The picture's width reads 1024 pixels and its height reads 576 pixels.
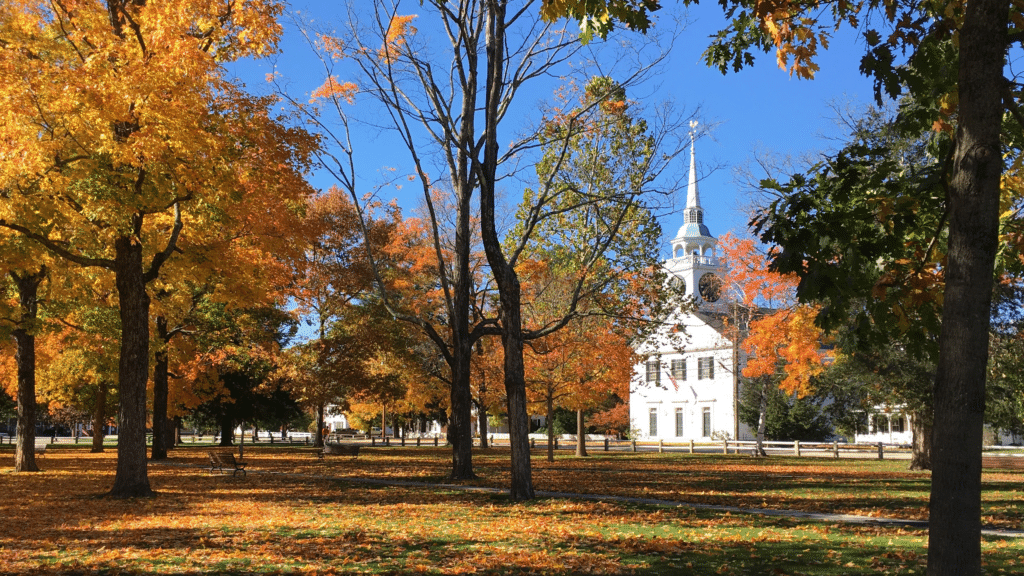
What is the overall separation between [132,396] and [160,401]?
1905cm

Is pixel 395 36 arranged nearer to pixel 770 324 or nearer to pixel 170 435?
pixel 770 324

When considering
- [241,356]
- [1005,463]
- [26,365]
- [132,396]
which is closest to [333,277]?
[241,356]

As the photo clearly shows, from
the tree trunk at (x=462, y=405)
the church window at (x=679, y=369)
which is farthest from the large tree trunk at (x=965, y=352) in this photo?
the church window at (x=679, y=369)

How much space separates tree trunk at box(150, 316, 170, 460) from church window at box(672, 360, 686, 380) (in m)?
40.2

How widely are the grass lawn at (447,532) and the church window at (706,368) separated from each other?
134 ft

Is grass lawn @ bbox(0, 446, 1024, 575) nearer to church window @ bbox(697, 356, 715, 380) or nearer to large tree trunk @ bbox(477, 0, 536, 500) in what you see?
large tree trunk @ bbox(477, 0, 536, 500)

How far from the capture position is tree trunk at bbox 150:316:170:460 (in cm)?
3178

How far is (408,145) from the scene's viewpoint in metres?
17.1

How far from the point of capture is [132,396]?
15.6 m

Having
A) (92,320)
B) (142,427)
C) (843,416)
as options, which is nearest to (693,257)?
(843,416)

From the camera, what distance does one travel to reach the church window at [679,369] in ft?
206

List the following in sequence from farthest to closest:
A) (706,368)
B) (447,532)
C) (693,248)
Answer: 1. (693,248)
2. (706,368)
3. (447,532)

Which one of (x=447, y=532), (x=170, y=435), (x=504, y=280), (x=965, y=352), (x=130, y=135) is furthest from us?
(x=170, y=435)

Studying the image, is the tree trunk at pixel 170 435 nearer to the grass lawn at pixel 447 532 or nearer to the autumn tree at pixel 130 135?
the grass lawn at pixel 447 532
